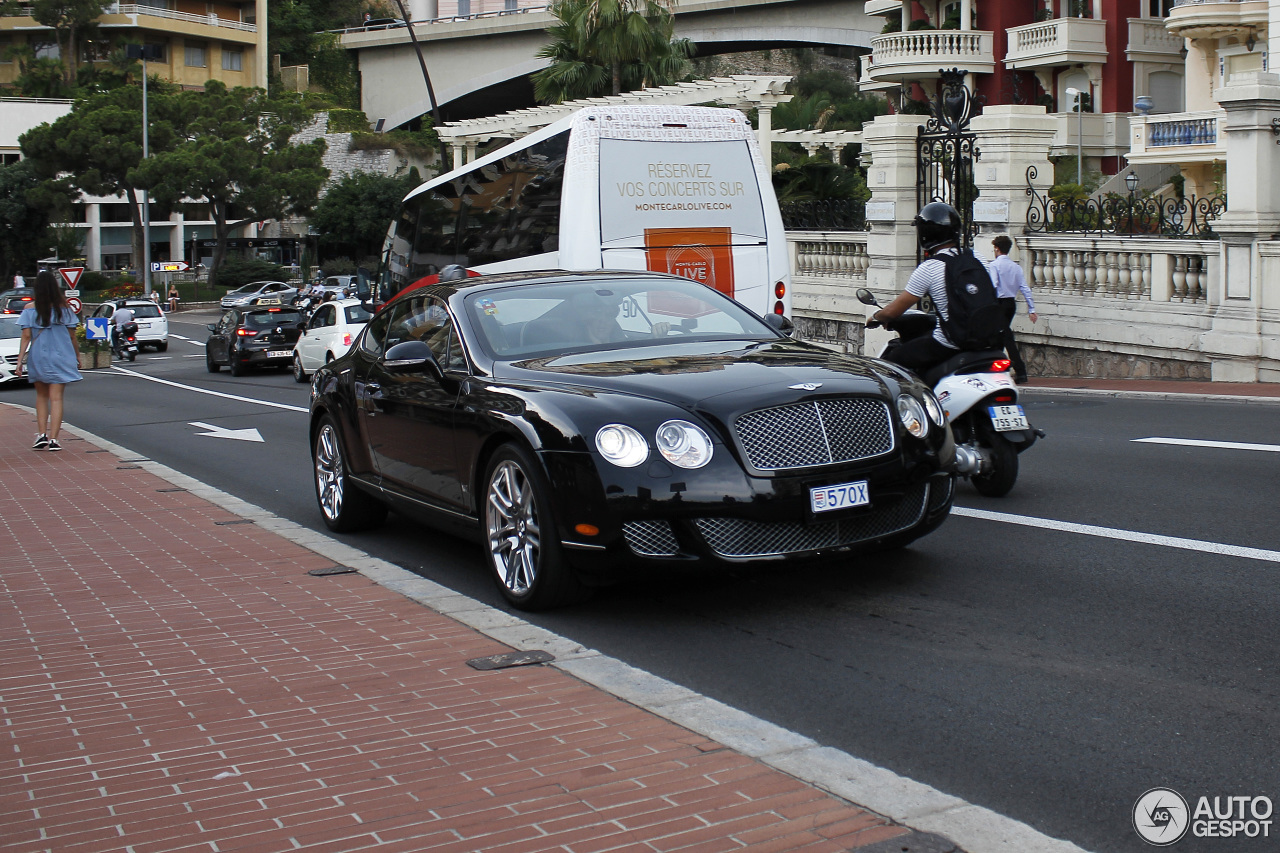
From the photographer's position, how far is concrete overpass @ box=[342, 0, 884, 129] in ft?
208

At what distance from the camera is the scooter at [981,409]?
823 centimetres

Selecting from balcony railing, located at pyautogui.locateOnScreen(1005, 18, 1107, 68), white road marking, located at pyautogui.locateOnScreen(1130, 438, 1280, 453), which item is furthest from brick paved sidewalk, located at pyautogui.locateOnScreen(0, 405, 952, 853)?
balcony railing, located at pyautogui.locateOnScreen(1005, 18, 1107, 68)

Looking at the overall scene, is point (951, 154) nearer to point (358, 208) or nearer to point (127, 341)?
point (127, 341)

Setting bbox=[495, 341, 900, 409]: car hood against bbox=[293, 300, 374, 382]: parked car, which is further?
bbox=[293, 300, 374, 382]: parked car

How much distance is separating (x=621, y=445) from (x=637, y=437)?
0.25 ft

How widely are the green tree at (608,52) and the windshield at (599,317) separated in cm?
3283

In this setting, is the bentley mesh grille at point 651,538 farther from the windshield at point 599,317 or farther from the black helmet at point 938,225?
the black helmet at point 938,225

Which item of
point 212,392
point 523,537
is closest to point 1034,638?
point 523,537

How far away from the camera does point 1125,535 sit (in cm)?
735

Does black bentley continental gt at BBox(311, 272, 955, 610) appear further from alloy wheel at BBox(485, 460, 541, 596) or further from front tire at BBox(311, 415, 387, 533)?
front tire at BBox(311, 415, 387, 533)

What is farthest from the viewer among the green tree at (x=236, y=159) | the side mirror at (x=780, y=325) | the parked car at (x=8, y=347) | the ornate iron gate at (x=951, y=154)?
the green tree at (x=236, y=159)

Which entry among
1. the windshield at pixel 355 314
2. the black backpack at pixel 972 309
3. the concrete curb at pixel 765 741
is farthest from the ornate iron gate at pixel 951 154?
the concrete curb at pixel 765 741

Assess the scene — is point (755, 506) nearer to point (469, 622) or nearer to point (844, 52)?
point (469, 622)

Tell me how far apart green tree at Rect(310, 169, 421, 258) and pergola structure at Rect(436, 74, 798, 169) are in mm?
50628
